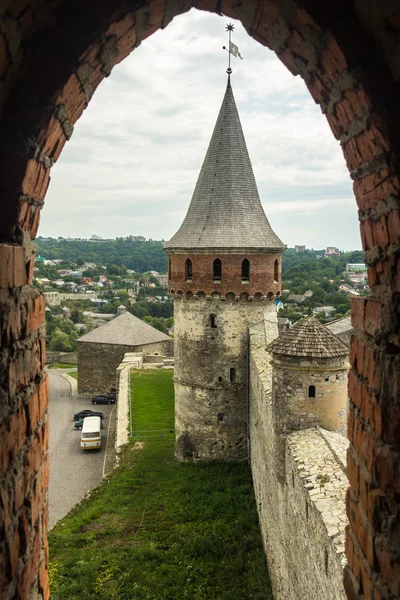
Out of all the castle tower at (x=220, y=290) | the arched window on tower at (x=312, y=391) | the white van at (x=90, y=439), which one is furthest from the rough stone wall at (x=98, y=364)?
the arched window on tower at (x=312, y=391)

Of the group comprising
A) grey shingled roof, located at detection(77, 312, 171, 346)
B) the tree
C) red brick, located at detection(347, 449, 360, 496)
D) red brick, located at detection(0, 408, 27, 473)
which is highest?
red brick, located at detection(0, 408, 27, 473)

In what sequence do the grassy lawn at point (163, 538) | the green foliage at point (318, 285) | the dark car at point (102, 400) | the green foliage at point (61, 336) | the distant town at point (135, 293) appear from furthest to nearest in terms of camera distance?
the green foliage at point (318, 285)
the distant town at point (135, 293)
the green foliage at point (61, 336)
the dark car at point (102, 400)
the grassy lawn at point (163, 538)

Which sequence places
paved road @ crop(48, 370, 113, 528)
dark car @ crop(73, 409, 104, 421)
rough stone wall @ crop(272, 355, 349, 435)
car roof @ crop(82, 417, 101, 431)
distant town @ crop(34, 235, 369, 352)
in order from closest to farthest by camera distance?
rough stone wall @ crop(272, 355, 349, 435) → paved road @ crop(48, 370, 113, 528) → car roof @ crop(82, 417, 101, 431) → dark car @ crop(73, 409, 104, 421) → distant town @ crop(34, 235, 369, 352)

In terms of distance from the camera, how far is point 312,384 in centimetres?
1012

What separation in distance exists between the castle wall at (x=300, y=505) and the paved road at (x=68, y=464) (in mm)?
7752

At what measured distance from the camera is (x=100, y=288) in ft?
403

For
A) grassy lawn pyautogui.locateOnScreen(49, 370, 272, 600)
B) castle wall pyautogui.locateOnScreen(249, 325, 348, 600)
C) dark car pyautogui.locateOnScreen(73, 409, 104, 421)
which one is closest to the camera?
castle wall pyautogui.locateOnScreen(249, 325, 348, 600)

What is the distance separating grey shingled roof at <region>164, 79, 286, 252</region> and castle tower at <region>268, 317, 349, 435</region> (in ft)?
22.5

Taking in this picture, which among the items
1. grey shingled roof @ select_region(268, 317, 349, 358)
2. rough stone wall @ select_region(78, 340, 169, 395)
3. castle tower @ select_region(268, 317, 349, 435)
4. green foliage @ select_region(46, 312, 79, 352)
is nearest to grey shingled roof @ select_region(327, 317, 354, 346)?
rough stone wall @ select_region(78, 340, 169, 395)

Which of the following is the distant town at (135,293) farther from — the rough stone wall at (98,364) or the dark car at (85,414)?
A: the dark car at (85,414)

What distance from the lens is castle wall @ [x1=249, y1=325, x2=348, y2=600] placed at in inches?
258

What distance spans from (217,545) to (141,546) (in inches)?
76.2

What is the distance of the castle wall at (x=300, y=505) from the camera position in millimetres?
6562

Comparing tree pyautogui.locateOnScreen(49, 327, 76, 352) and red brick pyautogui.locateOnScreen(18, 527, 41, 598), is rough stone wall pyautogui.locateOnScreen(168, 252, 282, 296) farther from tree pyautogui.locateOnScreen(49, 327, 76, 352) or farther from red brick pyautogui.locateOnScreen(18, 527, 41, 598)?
tree pyautogui.locateOnScreen(49, 327, 76, 352)
